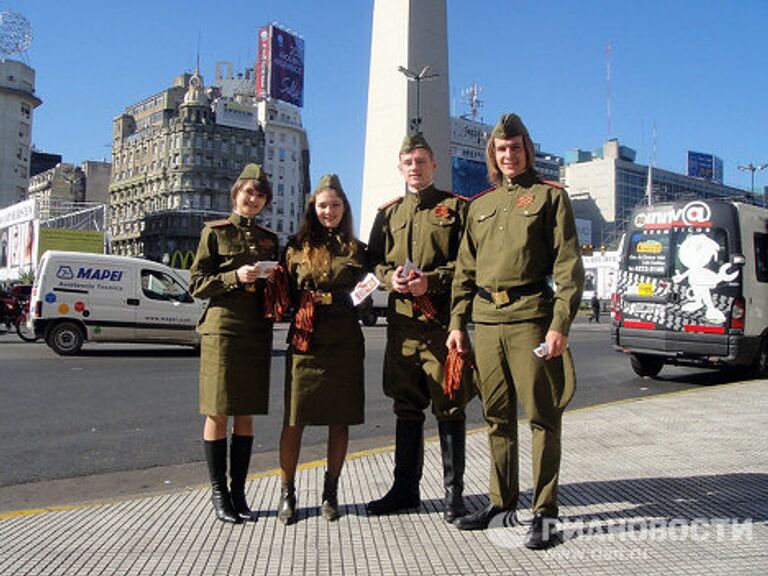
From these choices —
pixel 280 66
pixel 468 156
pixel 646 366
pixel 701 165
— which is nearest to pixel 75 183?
pixel 280 66

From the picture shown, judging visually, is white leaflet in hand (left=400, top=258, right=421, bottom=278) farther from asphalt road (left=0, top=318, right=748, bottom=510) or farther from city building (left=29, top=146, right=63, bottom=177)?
city building (left=29, top=146, right=63, bottom=177)

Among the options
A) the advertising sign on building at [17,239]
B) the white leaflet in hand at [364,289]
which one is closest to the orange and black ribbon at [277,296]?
the white leaflet in hand at [364,289]

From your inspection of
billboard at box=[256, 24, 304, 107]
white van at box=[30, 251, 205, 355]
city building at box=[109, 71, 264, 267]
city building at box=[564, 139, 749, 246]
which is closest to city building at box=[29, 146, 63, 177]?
city building at box=[109, 71, 264, 267]

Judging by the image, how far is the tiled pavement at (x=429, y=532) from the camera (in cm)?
306

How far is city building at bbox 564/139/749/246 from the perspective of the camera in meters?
130

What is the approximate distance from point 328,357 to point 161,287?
37.8 ft

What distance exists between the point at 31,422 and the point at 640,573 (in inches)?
244

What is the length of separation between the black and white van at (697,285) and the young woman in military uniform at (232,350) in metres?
8.21

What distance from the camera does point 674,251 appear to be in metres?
10.5

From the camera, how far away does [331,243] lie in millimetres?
3938

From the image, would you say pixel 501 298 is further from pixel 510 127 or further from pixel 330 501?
pixel 330 501

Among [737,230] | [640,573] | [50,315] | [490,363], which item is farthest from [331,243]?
[50,315]

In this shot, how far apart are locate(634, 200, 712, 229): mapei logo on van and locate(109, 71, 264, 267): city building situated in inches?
3714

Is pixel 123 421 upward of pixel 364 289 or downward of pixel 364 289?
downward
